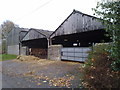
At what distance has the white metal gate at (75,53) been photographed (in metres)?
11.9

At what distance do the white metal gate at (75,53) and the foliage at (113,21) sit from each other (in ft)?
23.4

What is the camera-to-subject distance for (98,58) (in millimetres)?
5055

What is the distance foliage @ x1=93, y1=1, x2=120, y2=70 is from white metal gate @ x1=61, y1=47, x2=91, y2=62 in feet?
23.4

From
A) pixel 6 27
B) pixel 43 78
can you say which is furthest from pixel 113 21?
pixel 6 27

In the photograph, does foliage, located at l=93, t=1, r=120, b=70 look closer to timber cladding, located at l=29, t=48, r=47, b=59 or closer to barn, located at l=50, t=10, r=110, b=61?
barn, located at l=50, t=10, r=110, b=61

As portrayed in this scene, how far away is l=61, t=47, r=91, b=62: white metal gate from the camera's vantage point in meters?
11.9

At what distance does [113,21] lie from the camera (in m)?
4.19

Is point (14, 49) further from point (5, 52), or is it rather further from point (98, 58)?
point (98, 58)

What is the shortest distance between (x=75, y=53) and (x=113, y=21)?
894cm

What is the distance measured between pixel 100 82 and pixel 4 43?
121 ft

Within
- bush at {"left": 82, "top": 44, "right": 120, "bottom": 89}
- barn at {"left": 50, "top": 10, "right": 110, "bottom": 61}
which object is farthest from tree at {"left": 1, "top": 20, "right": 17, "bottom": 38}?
bush at {"left": 82, "top": 44, "right": 120, "bottom": 89}

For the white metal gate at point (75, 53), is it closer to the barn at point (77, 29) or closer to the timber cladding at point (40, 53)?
the barn at point (77, 29)

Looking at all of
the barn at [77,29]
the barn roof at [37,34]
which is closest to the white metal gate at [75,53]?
the barn at [77,29]

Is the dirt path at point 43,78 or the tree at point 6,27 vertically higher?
the tree at point 6,27
